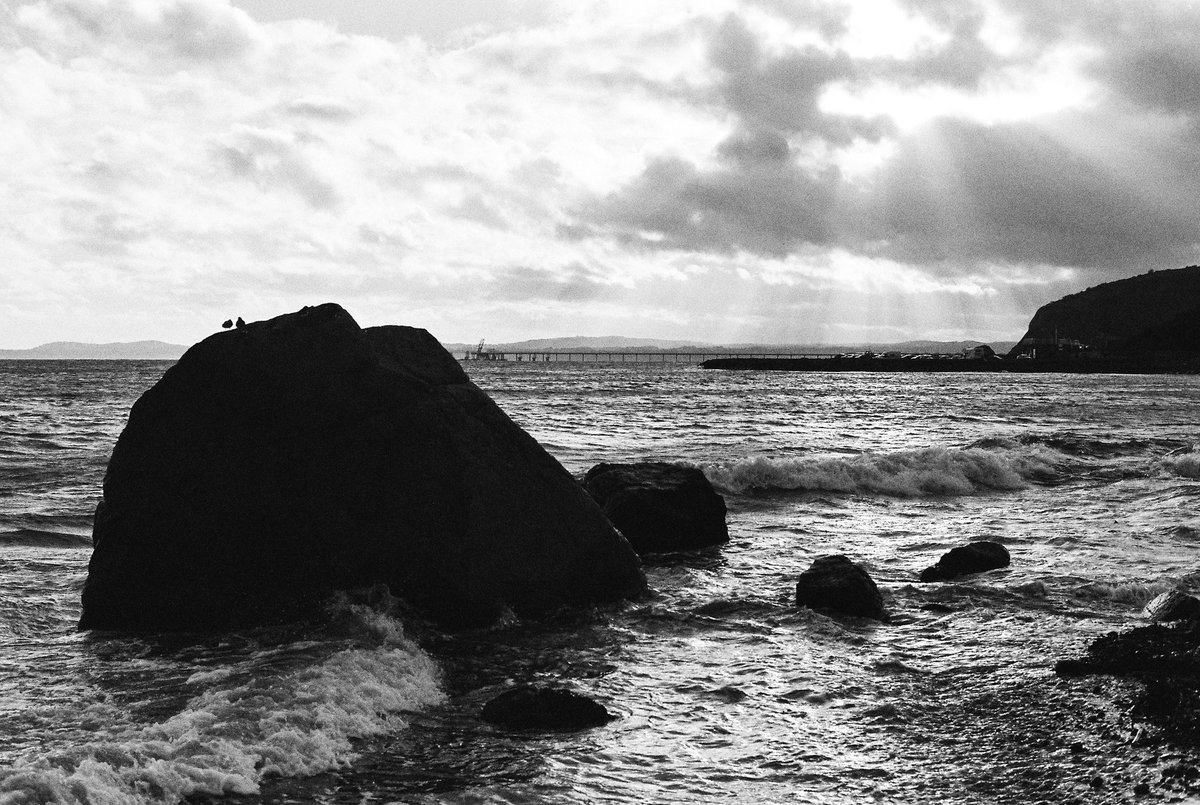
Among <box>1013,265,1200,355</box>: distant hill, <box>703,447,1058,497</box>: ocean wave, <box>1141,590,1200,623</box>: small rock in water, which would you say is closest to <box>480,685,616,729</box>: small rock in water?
<box>1141,590,1200,623</box>: small rock in water

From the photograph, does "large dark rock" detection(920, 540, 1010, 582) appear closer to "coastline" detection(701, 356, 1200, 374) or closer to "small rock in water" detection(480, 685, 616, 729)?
"small rock in water" detection(480, 685, 616, 729)

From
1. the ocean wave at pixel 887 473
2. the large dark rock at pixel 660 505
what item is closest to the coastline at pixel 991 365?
the ocean wave at pixel 887 473

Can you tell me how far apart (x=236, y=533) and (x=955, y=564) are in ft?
26.7

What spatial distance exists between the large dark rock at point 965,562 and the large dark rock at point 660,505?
3141mm

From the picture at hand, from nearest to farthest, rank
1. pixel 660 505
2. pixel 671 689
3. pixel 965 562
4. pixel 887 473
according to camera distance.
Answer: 1. pixel 671 689
2. pixel 965 562
3. pixel 660 505
4. pixel 887 473

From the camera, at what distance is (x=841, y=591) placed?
34.2 ft

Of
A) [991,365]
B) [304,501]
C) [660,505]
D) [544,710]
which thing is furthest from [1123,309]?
[544,710]

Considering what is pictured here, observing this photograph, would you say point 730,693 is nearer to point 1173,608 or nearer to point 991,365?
point 1173,608

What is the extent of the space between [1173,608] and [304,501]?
27.5 ft

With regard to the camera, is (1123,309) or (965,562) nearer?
(965,562)

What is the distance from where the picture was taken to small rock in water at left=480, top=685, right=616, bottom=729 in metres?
7.23

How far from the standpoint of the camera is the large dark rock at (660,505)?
13992 millimetres

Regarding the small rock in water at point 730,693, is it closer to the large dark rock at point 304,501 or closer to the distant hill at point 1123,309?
the large dark rock at point 304,501

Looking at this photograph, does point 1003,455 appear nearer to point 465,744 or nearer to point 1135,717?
point 1135,717
